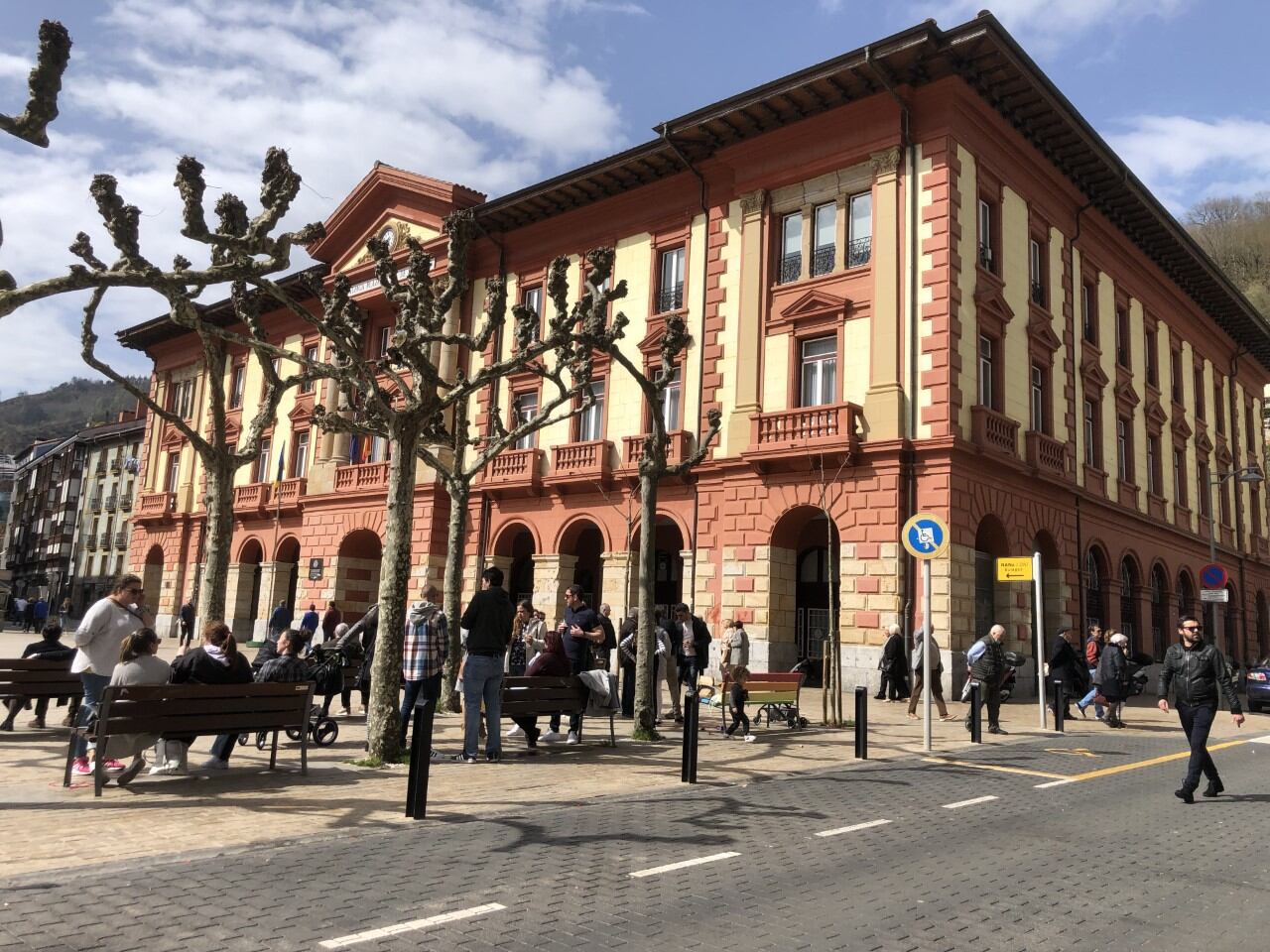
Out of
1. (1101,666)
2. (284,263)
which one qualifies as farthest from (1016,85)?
(284,263)

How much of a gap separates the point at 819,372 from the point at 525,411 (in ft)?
32.7

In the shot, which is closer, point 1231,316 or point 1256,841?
point 1256,841

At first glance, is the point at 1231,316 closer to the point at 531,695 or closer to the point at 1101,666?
the point at 1101,666

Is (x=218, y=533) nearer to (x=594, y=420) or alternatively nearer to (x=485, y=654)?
(x=485, y=654)

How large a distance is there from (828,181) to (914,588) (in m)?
9.96

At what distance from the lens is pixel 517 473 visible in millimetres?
28250

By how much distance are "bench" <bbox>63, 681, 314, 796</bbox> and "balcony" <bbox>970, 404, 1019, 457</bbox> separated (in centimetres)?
1605

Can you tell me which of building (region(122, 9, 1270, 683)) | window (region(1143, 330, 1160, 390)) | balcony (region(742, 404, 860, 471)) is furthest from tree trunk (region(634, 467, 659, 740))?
window (region(1143, 330, 1160, 390))

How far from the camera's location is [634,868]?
6379mm

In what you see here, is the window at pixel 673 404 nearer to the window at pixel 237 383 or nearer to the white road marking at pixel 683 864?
the white road marking at pixel 683 864

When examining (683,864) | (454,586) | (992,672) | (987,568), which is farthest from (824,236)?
(683,864)

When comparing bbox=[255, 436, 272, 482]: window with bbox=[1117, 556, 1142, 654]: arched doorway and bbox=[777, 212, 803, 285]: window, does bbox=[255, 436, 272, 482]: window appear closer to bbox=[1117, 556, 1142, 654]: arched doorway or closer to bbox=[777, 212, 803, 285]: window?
bbox=[777, 212, 803, 285]: window

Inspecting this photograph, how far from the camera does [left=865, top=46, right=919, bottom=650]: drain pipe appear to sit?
2066cm

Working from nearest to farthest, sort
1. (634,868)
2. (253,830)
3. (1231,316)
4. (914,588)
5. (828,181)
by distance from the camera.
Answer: (634,868) → (253,830) → (914,588) → (828,181) → (1231,316)
